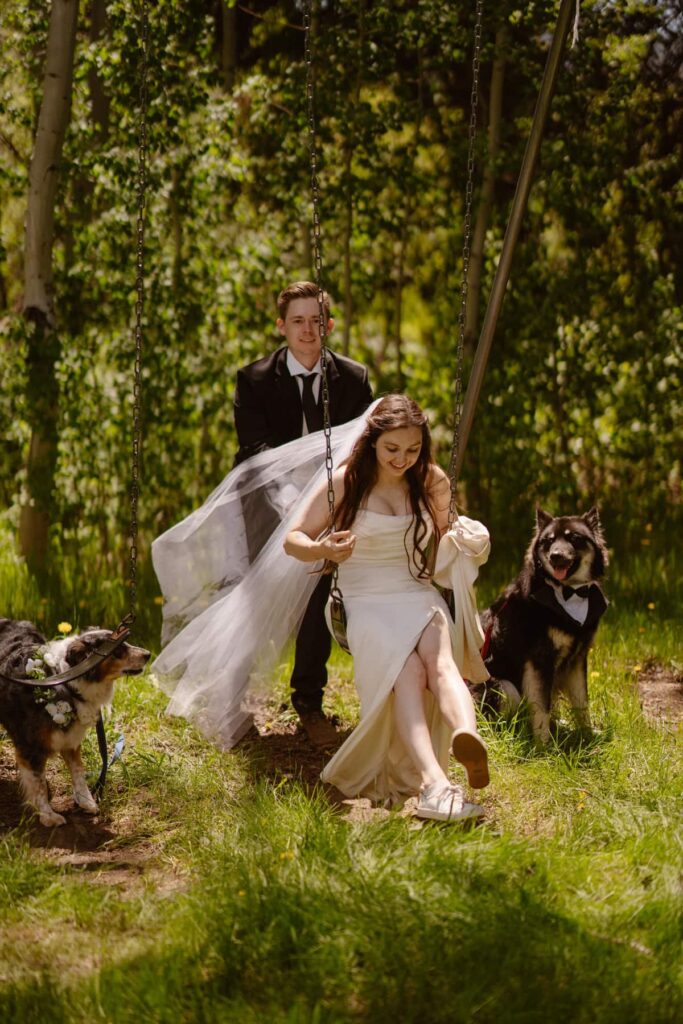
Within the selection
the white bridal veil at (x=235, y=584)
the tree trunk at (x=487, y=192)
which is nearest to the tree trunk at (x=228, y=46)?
the tree trunk at (x=487, y=192)

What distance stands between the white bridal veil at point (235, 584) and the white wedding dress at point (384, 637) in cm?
37

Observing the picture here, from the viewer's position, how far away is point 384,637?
444cm

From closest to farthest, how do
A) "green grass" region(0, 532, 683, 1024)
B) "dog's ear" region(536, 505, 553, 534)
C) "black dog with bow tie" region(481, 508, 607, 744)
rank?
"green grass" region(0, 532, 683, 1024) < "black dog with bow tie" region(481, 508, 607, 744) < "dog's ear" region(536, 505, 553, 534)

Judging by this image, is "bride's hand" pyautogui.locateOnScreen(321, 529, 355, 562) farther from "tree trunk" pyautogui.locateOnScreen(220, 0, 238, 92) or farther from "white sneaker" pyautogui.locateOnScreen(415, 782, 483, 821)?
"tree trunk" pyautogui.locateOnScreen(220, 0, 238, 92)

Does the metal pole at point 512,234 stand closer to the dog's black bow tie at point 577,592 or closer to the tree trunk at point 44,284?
the dog's black bow tie at point 577,592

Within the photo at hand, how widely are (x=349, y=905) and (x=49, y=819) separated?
1542 mm

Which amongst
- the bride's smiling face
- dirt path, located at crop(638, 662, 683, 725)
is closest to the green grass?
dirt path, located at crop(638, 662, 683, 725)

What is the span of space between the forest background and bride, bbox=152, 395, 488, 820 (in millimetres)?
1860

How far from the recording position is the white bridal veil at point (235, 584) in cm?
507

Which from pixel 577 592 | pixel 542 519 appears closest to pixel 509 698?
pixel 577 592

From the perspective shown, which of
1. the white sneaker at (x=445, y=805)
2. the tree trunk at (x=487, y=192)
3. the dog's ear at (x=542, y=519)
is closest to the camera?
the white sneaker at (x=445, y=805)

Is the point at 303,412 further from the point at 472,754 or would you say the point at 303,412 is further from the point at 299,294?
the point at 472,754

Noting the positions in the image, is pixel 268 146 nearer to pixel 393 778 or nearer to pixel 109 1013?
pixel 393 778

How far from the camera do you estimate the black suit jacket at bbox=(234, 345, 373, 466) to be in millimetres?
5465
